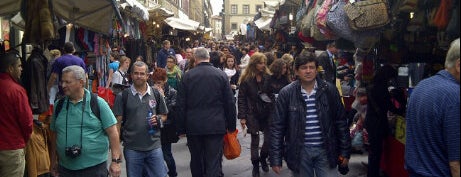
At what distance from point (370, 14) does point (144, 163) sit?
291cm

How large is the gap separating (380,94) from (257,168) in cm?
207

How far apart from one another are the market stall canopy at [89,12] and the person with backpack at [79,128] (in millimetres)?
1960

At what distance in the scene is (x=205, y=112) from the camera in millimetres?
5922

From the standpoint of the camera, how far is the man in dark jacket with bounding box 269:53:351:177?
183 inches

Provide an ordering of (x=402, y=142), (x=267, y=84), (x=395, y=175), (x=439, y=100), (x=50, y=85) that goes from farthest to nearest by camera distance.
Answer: (x=50, y=85) < (x=267, y=84) < (x=395, y=175) < (x=402, y=142) < (x=439, y=100)

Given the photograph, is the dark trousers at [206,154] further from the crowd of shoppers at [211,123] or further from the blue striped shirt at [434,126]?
the blue striped shirt at [434,126]

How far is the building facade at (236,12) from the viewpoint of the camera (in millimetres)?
95762

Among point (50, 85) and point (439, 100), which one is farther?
point (50, 85)

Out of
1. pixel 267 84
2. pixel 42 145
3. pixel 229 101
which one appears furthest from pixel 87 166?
pixel 267 84

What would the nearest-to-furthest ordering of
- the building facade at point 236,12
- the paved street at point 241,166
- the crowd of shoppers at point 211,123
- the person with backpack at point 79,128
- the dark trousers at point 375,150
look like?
the crowd of shoppers at point 211,123, the person with backpack at point 79,128, the dark trousers at point 375,150, the paved street at point 241,166, the building facade at point 236,12

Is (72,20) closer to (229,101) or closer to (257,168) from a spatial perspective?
(229,101)

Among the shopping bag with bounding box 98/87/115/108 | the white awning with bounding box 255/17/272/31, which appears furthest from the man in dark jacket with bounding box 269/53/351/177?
the white awning with bounding box 255/17/272/31

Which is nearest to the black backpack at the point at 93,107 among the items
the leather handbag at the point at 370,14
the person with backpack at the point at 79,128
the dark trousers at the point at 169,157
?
the person with backpack at the point at 79,128

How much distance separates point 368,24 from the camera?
571cm
